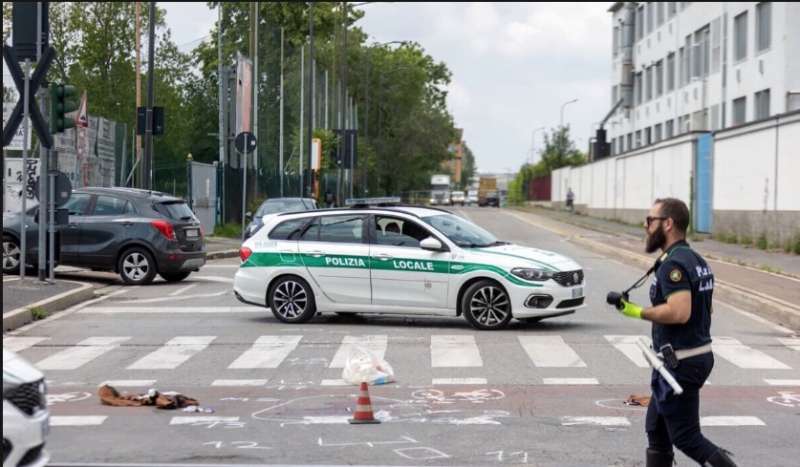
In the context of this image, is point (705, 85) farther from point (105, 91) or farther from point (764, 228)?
point (105, 91)

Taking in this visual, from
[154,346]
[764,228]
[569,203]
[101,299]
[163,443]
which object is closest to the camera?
[163,443]

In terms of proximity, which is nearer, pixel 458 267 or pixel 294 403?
pixel 294 403

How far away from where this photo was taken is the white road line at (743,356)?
13.0 metres

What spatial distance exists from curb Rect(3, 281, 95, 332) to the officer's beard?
35.9 feet

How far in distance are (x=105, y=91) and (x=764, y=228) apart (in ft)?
145

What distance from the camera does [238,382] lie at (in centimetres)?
1173

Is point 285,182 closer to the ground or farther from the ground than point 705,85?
closer to the ground

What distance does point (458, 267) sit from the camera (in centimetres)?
1578

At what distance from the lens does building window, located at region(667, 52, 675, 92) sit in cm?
6375

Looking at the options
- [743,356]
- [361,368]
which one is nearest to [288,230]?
[743,356]

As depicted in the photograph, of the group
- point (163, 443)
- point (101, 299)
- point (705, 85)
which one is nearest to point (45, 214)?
point (101, 299)

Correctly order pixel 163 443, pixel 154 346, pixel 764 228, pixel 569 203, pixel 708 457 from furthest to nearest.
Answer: pixel 569 203 < pixel 764 228 < pixel 154 346 < pixel 163 443 < pixel 708 457

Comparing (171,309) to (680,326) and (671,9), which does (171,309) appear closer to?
(680,326)

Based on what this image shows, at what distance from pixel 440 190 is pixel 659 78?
5776cm
